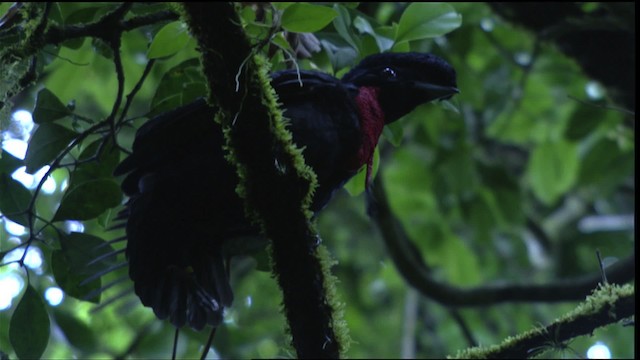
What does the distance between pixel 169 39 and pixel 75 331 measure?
1935 mm

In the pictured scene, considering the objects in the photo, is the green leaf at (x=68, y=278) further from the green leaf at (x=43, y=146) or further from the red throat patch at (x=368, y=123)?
the red throat patch at (x=368, y=123)

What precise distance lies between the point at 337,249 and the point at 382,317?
2.04 ft

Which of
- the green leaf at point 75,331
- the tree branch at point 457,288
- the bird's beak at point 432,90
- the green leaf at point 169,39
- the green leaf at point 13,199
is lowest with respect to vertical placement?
the tree branch at point 457,288

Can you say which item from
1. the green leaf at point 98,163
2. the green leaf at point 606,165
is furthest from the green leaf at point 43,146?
the green leaf at point 606,165

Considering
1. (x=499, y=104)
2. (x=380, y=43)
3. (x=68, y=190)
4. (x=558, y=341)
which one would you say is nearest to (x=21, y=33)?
(x=68, y=190)

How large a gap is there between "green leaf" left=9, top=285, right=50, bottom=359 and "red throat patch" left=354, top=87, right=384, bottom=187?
1.02 meters

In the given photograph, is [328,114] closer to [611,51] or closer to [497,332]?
[611,51]

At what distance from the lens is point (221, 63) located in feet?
6.45

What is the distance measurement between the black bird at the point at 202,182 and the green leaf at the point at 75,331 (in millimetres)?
1195

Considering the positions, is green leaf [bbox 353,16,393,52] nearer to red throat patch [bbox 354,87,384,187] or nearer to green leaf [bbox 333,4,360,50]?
green leaf [bbox 333,4,360,50]

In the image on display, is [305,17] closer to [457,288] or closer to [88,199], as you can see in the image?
[88,199]

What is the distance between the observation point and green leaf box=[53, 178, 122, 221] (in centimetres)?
257

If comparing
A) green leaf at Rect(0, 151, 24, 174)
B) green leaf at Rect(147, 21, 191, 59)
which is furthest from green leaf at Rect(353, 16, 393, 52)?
green leaf at Rect(0, 151, 24, 174)

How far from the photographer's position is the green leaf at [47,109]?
2523 millimetres
